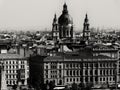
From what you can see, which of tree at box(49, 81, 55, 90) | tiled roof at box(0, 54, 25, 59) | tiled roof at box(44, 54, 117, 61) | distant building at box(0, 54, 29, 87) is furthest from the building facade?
tiled roof at box(0, 54, 25, 59)

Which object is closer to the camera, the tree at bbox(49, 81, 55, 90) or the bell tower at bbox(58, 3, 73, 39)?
the tree at bbox(49, 81, 55, 90)

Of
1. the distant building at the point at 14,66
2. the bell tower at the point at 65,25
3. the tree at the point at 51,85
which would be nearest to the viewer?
the tree at the point at 51,85

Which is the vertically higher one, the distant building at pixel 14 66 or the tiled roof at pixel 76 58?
the tiled roof at pixel 76 58

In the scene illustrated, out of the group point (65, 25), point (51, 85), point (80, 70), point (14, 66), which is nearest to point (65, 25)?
point (65, 25)

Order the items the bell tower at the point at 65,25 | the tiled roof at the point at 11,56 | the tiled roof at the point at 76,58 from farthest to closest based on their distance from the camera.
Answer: the bell tower at the point at 65,25 → the tiled roof at the point at 11,56 → the tiled roof at the point at 76,58

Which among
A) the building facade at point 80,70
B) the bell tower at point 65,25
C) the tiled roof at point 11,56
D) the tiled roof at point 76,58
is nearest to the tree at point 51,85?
the building facade at point 80,70

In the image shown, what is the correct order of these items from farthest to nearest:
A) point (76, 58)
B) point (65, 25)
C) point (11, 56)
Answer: point (65, 25)
point (11, 56)
point (76, 58)

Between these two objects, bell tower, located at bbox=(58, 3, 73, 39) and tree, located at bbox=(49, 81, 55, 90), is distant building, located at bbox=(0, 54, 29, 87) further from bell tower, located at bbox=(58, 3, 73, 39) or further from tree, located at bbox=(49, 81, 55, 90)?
bell tower, located at bbox=(58, 3, 73, 39)

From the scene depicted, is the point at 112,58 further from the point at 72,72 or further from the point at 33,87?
the point at 33,87

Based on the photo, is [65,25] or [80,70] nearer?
[80,70]

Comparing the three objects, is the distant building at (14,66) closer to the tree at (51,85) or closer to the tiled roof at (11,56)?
the tiled roof at (11,56)

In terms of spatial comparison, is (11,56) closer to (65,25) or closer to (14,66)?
(14,66)

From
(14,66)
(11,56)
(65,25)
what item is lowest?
(14,66)
